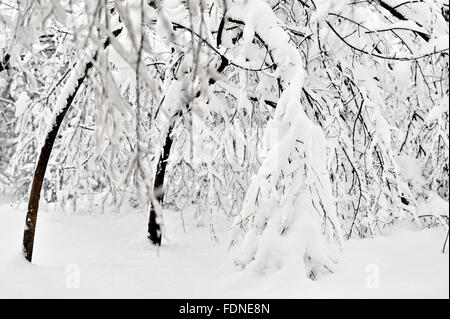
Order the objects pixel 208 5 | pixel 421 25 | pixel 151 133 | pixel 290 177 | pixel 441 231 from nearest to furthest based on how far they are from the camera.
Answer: pixel 441 231 → pixel 290 177 → pixel 421 25 → pixel 208 5 → pixel 151 133

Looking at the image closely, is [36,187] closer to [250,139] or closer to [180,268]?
[180,268]

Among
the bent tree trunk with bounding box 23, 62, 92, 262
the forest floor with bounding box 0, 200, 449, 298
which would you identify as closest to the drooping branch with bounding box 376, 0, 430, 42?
the forest floor with bounding box 0, 200, 449, 298

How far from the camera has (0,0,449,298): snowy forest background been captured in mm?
2740

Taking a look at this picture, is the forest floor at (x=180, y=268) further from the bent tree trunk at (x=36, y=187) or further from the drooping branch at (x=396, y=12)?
the drooping branch at (x=396, y=12)

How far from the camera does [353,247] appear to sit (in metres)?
4.22

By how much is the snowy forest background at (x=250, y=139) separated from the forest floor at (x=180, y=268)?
0.07 feet

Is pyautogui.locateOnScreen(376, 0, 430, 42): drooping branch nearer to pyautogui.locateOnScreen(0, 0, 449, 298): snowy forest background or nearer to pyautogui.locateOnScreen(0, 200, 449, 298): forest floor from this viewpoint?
pyautogui.locateOnScreen(0, 0, 449, 298): snowy forest background

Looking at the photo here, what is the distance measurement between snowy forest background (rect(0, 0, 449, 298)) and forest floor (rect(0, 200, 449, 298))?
0.8 inches

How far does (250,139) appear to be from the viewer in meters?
6.45
